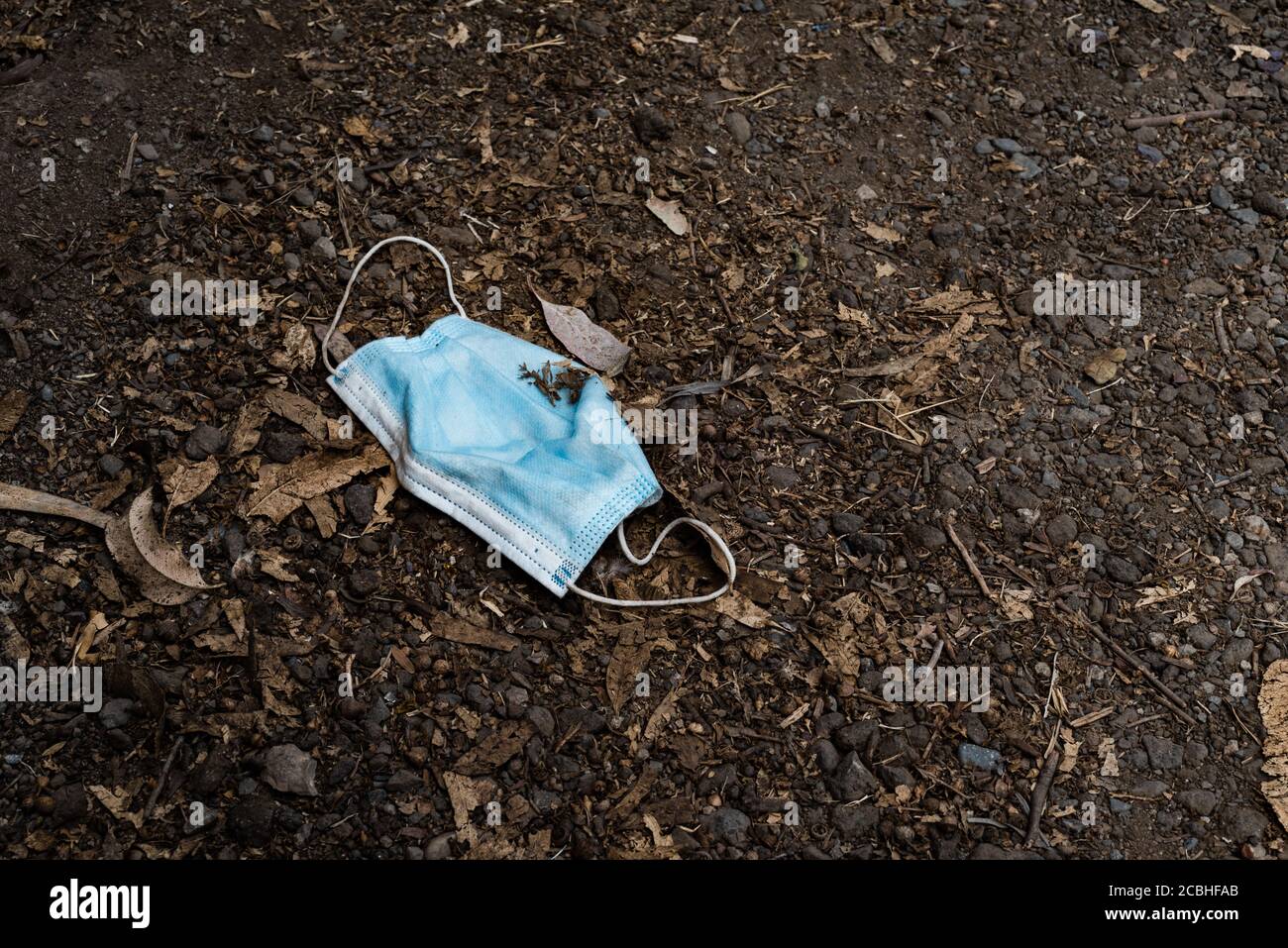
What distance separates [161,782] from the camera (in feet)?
8.87

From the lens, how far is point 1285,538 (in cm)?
344

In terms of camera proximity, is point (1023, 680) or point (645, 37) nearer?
point (1023, 680)

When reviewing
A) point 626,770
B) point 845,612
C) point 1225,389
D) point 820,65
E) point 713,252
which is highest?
point 820,65

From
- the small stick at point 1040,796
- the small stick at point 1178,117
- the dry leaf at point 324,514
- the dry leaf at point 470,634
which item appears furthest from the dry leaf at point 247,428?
the small stick at point 1178,117

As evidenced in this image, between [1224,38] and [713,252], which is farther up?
[1224,38]

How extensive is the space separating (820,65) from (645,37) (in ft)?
2.62

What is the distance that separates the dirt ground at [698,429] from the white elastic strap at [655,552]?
2.0 inches

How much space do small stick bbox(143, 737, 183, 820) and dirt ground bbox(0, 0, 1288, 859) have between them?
14 millimetres

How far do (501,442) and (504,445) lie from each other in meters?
0.02

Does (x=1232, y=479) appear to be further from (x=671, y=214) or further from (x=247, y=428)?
(x=247, y=428)

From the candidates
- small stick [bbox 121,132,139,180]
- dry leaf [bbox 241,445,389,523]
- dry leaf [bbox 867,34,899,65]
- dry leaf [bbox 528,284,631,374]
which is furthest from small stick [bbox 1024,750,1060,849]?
small stick [bbox 121,132,139,180]

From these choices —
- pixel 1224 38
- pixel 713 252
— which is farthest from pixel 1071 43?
pixel 713 252

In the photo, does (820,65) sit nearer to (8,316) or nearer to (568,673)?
(568,673)

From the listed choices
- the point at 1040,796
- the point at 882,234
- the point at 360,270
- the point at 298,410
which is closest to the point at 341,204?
the point at 360,270
